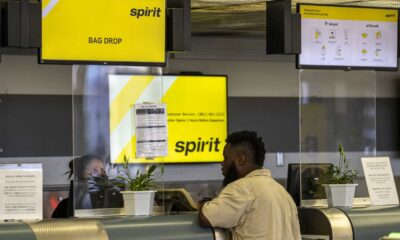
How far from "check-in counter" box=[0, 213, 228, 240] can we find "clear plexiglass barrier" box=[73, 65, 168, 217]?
0.39 meters

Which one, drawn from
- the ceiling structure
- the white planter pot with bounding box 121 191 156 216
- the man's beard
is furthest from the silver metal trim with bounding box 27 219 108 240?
the ceiling structure

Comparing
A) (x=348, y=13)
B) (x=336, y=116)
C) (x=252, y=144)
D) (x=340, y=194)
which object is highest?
(x=348, y=13)

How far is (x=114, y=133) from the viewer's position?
4766 mm

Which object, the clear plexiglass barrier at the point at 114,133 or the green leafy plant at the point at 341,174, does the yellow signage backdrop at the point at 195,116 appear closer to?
the green leafy plant at the point at 341,174

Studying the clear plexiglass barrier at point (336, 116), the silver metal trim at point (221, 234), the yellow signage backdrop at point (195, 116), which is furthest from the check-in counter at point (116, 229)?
the yellow signage backdrop at point (195, 116)

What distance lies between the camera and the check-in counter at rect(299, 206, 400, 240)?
459 centimetres

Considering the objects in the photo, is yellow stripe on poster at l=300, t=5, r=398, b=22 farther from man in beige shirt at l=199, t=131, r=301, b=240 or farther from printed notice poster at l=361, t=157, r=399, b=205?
man in beige shirt at l=199, t=131, r=301, b=240

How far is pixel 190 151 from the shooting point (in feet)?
32.2

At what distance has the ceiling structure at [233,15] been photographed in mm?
6789

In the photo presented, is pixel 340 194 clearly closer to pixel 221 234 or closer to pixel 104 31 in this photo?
pixel 221 234

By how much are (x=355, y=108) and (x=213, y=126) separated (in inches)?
159

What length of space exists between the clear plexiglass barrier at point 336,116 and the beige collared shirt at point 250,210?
1601 millimetres

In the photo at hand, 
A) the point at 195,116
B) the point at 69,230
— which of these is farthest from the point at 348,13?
the point at 195,116

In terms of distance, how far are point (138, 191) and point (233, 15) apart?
373 centimetres
